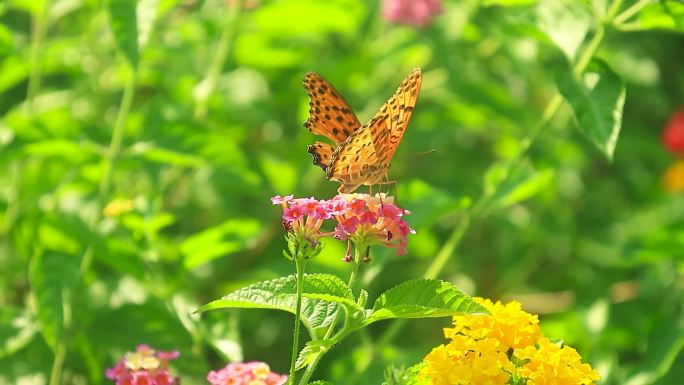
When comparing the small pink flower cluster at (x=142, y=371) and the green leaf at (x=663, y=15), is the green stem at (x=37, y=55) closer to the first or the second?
the small pink flower cluster at (x=142, y=371)

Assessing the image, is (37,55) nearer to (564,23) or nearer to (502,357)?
(564,23)

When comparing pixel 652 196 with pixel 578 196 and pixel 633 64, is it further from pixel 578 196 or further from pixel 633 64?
pixel 633 64

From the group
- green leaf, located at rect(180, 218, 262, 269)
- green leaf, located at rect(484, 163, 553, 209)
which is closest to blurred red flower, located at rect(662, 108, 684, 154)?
green leaf, located at rect(484, 163, 553, 209)

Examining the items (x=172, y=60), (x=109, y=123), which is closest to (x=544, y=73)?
(x=172, y=60)

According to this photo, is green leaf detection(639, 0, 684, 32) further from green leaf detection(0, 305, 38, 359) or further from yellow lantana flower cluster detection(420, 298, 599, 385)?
green leaf detection(0, 305, 38, 359)

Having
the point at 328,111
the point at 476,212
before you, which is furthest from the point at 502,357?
the point at 476,212

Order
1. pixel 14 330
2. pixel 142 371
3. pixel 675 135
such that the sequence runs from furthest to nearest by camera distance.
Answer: pixel 675 135
pixel 14 330
pixel 142 371

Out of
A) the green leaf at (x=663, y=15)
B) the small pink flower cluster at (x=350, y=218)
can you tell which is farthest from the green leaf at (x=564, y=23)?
the small pink flower cluster at (x=350, y=218)
